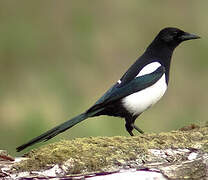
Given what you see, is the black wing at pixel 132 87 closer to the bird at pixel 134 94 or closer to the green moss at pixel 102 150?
the bird at pixel 134 94

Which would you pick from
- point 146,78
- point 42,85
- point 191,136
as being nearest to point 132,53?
point 42,85

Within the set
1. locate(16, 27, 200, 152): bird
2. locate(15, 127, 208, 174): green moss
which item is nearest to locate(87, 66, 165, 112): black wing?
locate(16, 27, 200, 152): bird

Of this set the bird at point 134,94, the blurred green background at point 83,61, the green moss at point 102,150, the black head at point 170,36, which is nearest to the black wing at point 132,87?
the bird at point 134,94

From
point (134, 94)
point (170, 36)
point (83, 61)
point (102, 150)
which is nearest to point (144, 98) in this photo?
point (134, 94)

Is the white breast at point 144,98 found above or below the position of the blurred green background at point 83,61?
above

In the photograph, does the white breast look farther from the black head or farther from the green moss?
the green moss

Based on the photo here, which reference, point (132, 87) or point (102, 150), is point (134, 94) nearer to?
point (132, 87)
